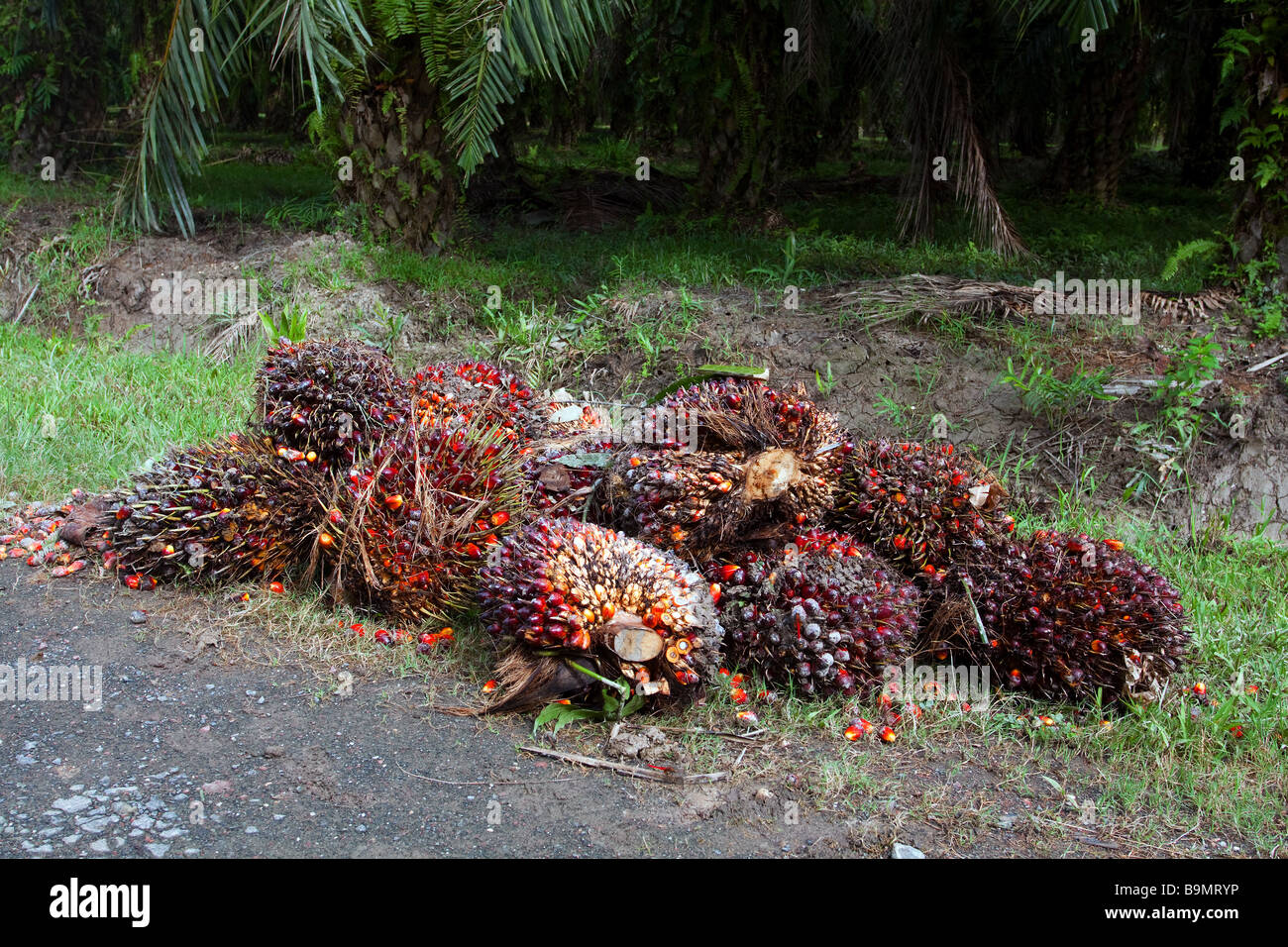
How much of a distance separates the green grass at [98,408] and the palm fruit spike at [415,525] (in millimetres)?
1787

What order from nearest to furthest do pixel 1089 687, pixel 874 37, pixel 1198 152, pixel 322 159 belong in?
pixel 1089 687
pixel 322 159
pixel 874 37
pixel 1198 152

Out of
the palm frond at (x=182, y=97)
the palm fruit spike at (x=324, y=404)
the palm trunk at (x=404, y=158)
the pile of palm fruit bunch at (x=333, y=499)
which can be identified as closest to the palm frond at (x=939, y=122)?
the palm trunk at (x=404, y=158)

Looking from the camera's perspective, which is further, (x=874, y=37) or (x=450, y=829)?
(x=874, y=37)

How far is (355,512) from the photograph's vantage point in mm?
3674

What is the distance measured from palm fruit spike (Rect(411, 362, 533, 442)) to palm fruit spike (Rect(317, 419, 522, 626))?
0.25 metres

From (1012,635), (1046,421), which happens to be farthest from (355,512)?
(1046,421)

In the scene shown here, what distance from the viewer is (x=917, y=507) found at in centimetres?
374

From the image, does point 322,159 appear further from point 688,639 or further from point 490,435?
point 688,639

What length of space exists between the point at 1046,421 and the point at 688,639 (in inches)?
115

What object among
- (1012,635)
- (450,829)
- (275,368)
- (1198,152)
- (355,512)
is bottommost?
(450,829)

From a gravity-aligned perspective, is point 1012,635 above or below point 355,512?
below

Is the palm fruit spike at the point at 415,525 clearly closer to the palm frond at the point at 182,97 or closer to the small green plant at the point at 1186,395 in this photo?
the small green plant at the point at 1186,395

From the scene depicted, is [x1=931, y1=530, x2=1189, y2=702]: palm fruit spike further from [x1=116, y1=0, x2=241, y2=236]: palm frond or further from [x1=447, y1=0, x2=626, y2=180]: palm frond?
[x1=116, y1=0, x2=241, y2=236]: palm frond

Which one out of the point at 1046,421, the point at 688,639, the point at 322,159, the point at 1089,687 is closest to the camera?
the point at 688,639
